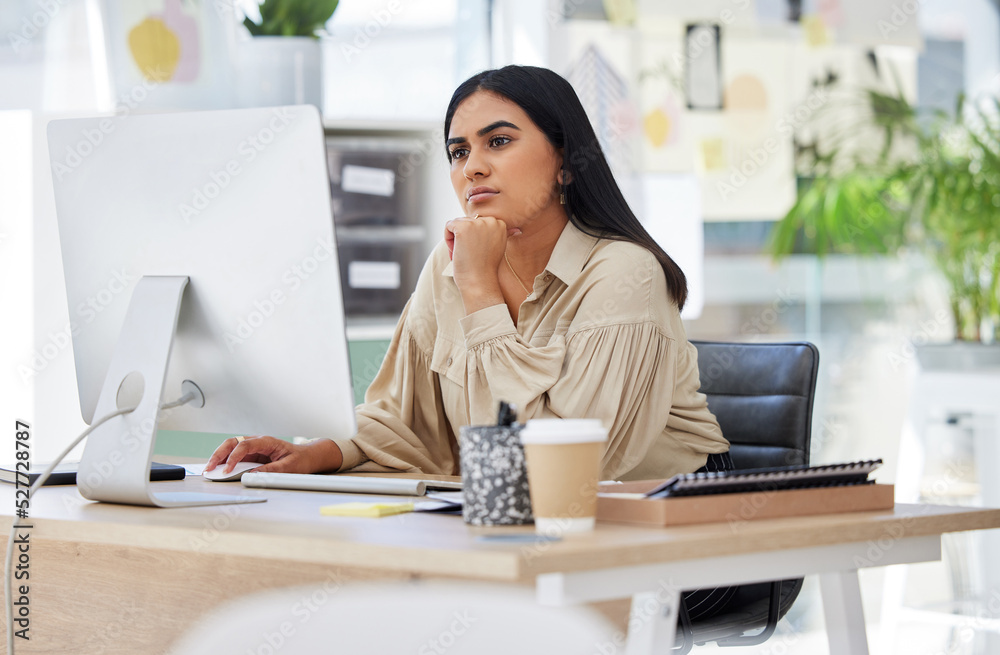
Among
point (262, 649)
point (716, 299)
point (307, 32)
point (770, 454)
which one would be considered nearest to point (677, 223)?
point (716, 299)

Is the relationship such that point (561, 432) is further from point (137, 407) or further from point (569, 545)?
point (137, 407)

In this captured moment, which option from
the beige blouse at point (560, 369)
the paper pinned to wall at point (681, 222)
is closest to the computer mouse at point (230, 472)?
the beige blouse at point (560, 369)

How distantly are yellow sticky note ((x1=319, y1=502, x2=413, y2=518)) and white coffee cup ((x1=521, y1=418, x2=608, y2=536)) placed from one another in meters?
0.19

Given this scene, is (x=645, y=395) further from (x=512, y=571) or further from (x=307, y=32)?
(x=307, y=32)

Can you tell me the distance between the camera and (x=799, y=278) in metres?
3.70

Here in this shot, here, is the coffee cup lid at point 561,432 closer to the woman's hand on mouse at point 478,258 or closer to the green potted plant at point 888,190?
the woman's hand on mouse at point 478,258

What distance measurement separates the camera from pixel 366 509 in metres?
1.08

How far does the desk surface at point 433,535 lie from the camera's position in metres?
0.86

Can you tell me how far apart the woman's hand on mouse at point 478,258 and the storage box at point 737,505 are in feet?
1.57

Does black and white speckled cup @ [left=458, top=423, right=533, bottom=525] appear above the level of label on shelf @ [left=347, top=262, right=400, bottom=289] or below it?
below

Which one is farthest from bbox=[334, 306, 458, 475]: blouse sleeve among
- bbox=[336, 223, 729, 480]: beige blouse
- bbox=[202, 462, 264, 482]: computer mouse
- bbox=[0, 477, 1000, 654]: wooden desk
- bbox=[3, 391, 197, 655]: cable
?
bbox=[3, 391, 197, 655]: cable

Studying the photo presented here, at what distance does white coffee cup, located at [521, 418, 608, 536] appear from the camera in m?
0.94

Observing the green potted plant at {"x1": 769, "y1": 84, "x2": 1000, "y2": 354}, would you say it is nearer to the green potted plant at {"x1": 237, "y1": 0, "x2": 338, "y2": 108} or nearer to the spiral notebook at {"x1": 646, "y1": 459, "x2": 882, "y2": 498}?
the green potted plant at {"x1": 237, "y1": 0, "x2": 338, "y2": 108}

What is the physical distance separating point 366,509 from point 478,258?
1.79ft
